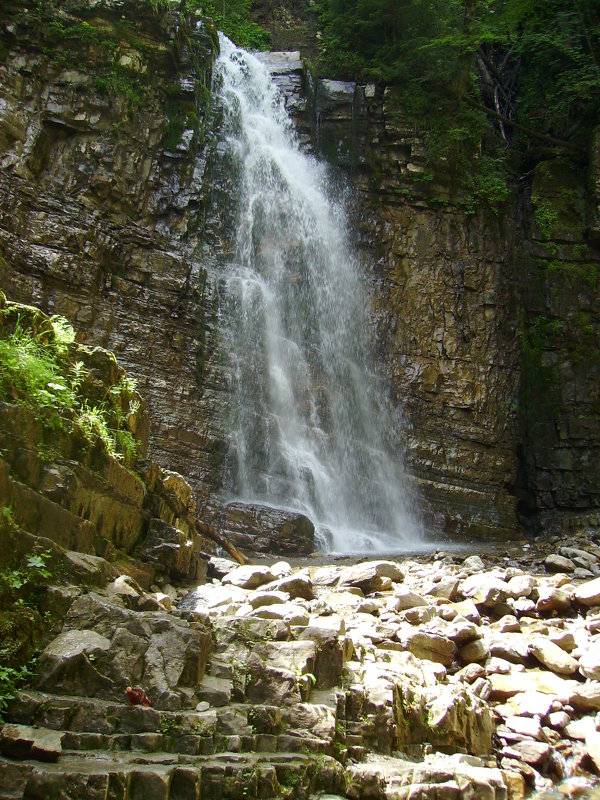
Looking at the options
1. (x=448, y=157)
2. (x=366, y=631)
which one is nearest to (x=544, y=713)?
(x=366, y=631)

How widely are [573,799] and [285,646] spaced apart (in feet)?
7.87

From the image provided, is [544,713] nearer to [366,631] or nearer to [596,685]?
[596,685]

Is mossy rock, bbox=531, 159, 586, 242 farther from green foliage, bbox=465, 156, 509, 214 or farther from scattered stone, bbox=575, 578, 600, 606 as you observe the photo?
scattered stone, bbox=575, 578, 600, 606

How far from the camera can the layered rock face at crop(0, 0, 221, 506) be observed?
13.4m

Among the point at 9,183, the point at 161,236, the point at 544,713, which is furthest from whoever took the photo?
the point at 161,236

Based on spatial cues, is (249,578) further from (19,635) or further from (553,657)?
(19,635)

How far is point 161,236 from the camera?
15.3m

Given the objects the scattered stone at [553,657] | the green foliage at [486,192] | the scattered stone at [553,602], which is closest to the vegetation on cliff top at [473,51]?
the green foliage at [486,192]

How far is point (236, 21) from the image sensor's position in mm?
22219

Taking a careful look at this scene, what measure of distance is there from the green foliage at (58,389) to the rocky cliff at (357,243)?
6712 mm

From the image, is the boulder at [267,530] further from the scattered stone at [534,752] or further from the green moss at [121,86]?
the green moss at [121,86]

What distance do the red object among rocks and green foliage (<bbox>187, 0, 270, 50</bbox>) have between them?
21.5 m

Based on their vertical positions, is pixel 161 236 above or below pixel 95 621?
above

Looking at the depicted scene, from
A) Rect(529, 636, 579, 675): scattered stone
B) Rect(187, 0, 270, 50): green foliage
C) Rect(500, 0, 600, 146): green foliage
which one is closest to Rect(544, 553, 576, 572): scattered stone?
Rect(529, 636, 579, 675): scattered stone
